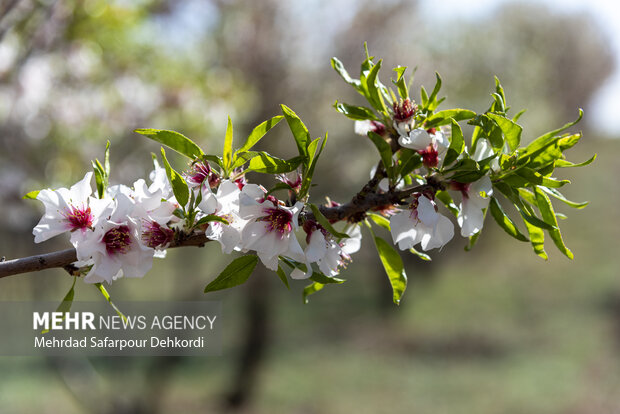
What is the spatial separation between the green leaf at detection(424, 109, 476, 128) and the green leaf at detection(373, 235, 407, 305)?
6.8 inches

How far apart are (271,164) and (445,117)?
0.24 meters

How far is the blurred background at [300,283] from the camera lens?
12.2 ft

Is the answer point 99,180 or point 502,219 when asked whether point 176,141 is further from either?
point 502,219

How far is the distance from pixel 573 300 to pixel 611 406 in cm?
315

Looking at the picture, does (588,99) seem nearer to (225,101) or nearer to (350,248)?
(225,101)

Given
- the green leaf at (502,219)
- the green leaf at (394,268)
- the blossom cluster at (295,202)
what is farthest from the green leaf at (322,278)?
the green leaf at (502,219)

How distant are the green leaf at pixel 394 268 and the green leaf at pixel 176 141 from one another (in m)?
0.28

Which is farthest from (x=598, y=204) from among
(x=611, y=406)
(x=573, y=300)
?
(x=611, y=406)

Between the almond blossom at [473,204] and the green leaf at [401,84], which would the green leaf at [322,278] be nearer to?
the almond blossom at [473,204]

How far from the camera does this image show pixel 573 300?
29.2 feet

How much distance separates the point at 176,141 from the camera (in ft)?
2.27

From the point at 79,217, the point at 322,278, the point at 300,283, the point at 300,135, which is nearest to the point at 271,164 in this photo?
the point at 300,135

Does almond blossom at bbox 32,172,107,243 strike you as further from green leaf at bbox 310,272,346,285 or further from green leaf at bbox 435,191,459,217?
green leaf at bbox 435,191,459,217

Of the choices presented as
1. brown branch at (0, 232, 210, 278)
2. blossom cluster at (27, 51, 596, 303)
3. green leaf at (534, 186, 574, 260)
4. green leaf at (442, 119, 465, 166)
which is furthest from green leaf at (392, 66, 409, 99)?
brown branch at (0, 232, 210, 278)
